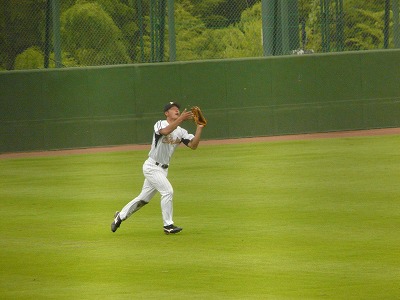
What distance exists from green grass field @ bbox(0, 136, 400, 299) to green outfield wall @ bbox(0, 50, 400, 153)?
10.5ft

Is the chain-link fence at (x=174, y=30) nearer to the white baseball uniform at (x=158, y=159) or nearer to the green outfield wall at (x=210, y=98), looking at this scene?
the green outfield wall at (x=210, y=98)

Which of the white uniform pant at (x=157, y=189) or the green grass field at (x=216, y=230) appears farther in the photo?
the white uniform pant at (x=157, y=189)

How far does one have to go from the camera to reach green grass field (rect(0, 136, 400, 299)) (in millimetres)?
9961

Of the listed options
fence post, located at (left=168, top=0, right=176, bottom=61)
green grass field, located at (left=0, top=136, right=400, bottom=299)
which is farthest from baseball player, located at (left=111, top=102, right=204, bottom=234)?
fence post, located at (left=168, top=0, right=176, bottom=61)

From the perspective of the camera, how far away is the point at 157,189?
13.1 meters

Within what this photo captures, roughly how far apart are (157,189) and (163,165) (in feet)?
1.06

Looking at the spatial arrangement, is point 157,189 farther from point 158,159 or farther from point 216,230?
point 216,230

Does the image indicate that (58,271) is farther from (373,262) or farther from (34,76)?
(34,76)

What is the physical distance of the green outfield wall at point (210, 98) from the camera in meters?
25.8

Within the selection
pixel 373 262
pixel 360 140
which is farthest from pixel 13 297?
pixel 360 140

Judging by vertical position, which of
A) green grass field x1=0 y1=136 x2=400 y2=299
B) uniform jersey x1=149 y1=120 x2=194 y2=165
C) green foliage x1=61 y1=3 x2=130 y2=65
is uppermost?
green foliage x1=61 y1=3 x2=130 y2=65

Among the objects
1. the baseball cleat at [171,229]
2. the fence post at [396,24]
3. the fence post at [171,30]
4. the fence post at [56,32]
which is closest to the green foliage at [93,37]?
the fence post at [56,32]

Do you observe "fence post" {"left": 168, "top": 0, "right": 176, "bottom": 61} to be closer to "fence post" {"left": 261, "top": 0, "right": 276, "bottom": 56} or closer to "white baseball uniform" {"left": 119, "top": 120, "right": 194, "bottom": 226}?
"fence post" {"left": 261, "top": 0, "right": 276, "bottom": 56}

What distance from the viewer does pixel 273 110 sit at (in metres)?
27.0
